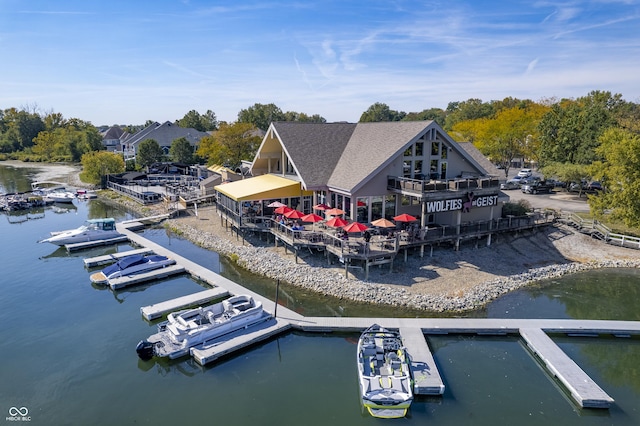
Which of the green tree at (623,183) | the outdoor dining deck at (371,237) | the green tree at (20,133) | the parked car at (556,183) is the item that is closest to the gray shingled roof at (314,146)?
the outdoor dining deck at (371,237)

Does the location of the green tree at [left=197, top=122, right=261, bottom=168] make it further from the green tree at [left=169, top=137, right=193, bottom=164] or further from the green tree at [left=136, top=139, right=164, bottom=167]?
the green tree at [left=136, top=139, right=164, bottom=167]

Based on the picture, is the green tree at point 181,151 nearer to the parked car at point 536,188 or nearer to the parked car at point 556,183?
the parked car at point 536,188

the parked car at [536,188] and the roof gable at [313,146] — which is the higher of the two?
the roof gable at [313,146]

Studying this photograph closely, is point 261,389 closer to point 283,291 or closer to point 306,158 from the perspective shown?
point 283,291

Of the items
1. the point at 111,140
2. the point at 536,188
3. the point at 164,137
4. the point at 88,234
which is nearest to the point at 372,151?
the point at 88,234

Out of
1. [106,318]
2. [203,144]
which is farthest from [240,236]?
[203,144]
